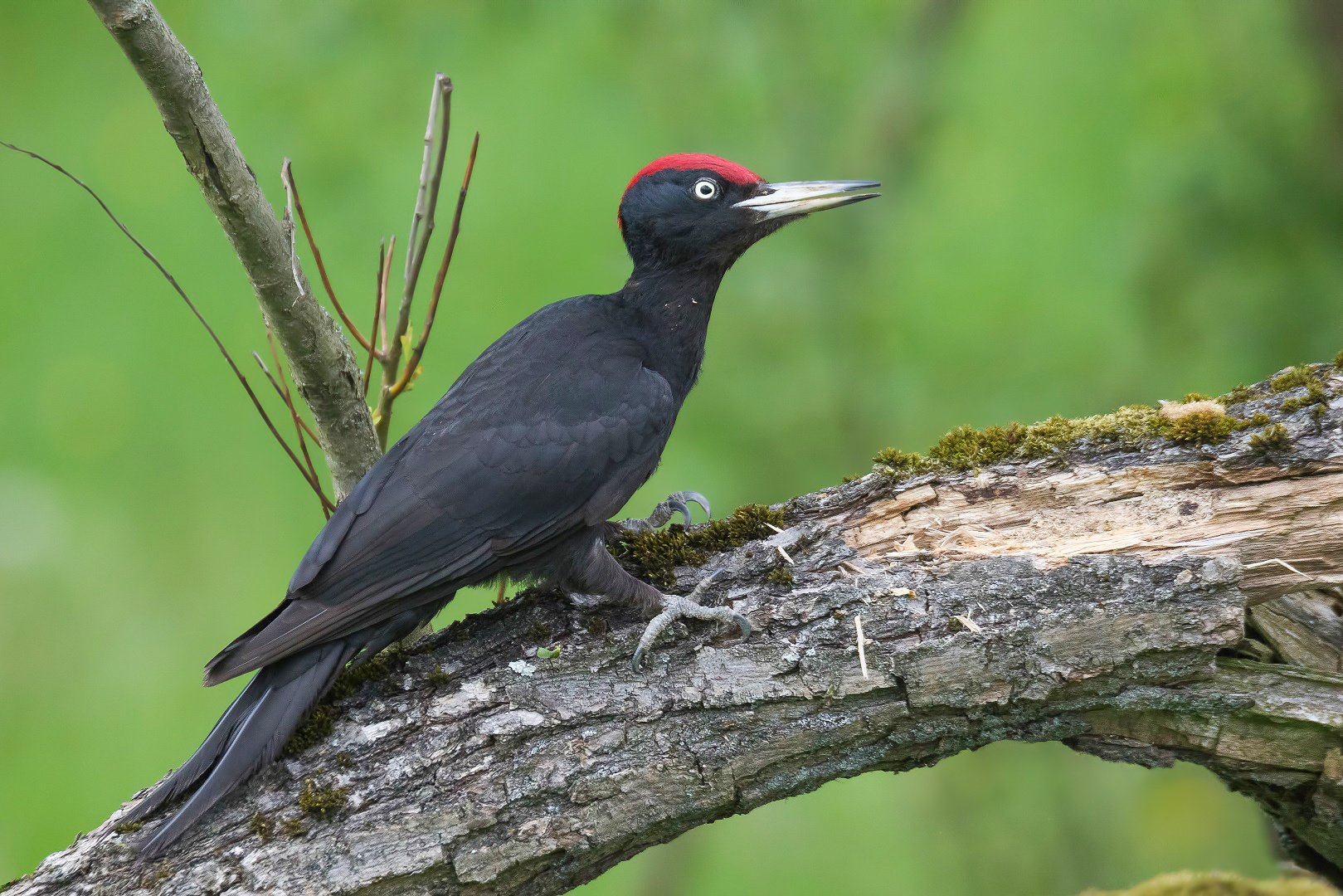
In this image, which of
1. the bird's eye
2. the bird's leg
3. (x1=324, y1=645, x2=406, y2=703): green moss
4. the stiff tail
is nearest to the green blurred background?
the bird's eye

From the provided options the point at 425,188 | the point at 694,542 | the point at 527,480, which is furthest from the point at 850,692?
the point at 425,188

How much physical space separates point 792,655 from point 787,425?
2111mm

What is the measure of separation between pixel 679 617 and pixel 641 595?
0.40 ft

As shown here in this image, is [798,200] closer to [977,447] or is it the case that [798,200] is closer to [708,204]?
[708,204]

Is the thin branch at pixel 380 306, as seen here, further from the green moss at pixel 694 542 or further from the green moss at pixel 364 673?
the green moss at pixel 694 542

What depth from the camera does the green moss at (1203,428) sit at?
238 cm

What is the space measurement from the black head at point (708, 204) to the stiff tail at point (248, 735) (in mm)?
1332

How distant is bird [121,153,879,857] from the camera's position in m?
2.16

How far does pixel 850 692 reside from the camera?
2.14 meters

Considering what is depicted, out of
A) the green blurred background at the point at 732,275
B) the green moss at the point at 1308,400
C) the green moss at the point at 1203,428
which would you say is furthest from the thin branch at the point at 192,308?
the green moss at the point at 1308,400

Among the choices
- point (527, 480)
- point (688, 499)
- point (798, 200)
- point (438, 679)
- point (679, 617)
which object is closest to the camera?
point (438, 679)

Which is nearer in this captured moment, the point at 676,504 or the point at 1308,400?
the point at 1308,400

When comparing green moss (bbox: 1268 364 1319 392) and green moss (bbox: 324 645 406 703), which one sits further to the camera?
green moss (bbox: 1268 364 1319 392)

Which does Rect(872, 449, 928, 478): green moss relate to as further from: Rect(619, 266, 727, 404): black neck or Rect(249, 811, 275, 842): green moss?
Rect(249, 811, 275, 842): green moss
